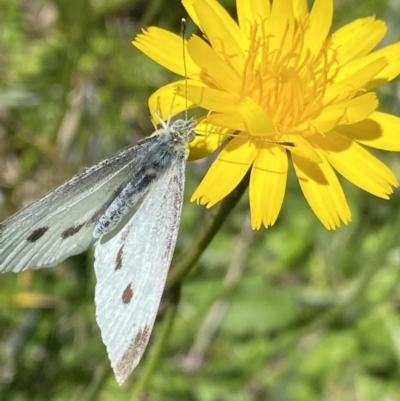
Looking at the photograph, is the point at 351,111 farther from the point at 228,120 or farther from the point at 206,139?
the point at 206,139

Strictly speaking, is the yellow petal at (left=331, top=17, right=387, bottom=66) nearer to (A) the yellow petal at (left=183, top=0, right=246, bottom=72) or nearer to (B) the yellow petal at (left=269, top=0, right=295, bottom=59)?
(B) the yellow petal at (left=269, top=0, right=295, bottom=59)

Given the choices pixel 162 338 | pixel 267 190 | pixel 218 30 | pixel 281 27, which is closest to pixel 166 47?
pixel 218 30

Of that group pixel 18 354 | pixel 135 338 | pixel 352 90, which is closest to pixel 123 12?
pixel 18 354

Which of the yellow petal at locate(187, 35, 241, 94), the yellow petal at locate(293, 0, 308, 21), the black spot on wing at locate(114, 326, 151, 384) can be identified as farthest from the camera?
the yellow petal at locate(293, 0, 308, 21)

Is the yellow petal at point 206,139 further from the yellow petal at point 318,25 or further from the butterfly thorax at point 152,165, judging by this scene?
the yellow petal at point 318,25

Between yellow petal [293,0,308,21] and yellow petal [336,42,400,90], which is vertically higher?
yellow petal [293,0,308,21]

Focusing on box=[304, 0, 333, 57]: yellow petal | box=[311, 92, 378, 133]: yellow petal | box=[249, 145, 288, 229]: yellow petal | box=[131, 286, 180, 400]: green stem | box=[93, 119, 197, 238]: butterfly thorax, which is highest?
box=[304, 0, 333, 57]: yellow petal

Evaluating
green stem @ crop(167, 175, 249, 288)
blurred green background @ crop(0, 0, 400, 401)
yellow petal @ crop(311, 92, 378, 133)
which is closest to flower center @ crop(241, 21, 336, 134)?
yellow petal @ crop(311, 92, 378, 133)
